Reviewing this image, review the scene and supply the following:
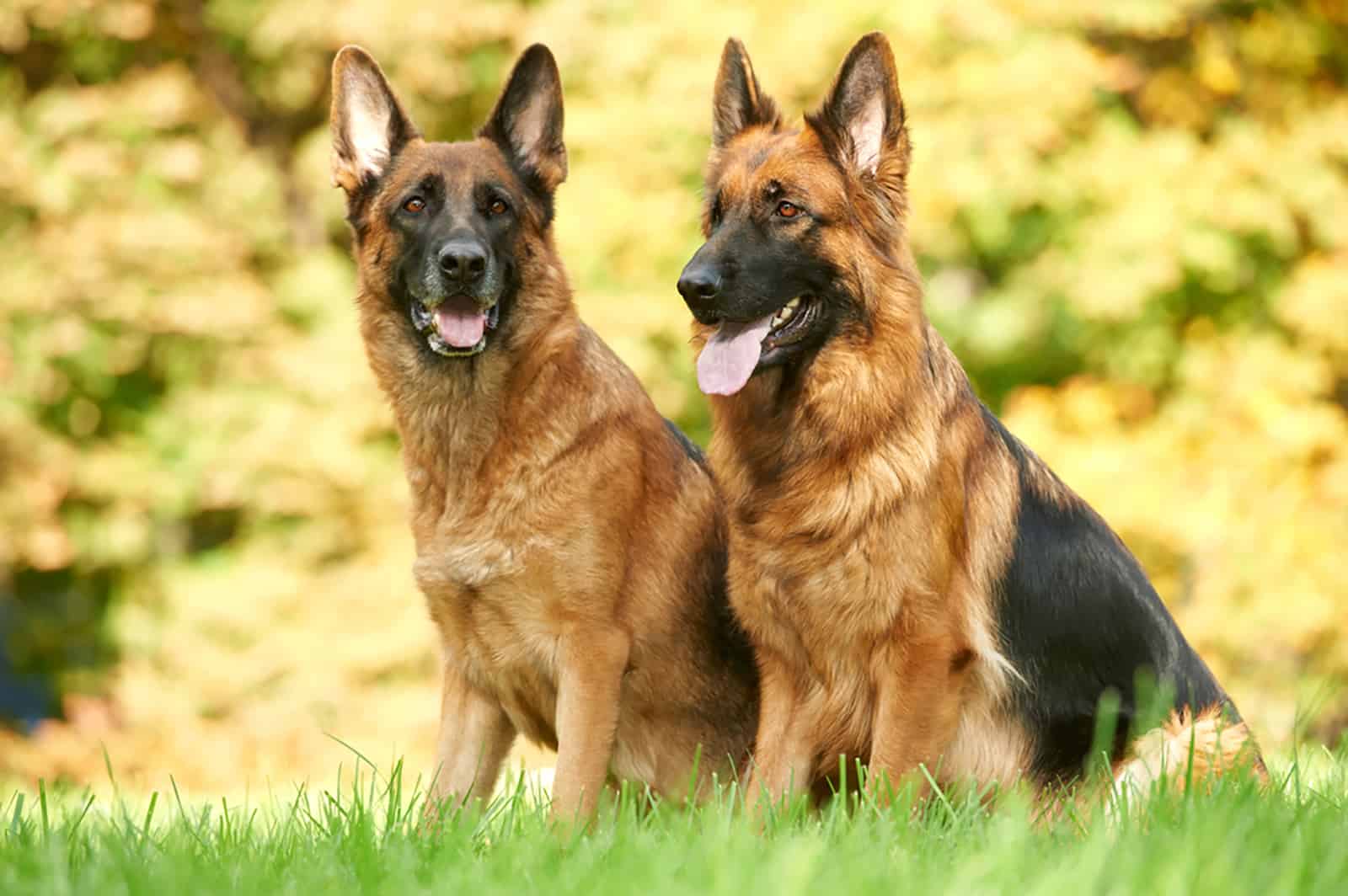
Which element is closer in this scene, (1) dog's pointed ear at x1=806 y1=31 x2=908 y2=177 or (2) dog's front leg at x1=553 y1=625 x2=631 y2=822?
(1) dog's pointed ear at x1=806 y1=31 x2=908 y2=177

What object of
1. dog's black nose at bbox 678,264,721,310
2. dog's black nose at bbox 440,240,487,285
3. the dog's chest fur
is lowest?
the dog's chest fur

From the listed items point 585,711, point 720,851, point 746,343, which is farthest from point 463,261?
point 720,851

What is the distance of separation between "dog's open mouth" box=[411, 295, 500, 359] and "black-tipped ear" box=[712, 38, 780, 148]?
882 millimetres

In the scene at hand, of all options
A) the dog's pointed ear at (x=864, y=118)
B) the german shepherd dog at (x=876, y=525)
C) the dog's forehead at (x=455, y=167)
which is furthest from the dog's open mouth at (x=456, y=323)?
the dog's pointed ear at (x=864, y=118)

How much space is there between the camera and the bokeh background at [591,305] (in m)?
10.7

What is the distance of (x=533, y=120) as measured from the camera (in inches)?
194

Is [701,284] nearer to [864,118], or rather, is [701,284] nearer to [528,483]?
[864,118]

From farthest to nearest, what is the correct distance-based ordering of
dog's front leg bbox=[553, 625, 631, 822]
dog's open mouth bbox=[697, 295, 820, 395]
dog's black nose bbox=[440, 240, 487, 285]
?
dog's black nose bbox=[440, 240, 487, 285] < dog's front leg bbox=[553, 625, 631, 822] < dog's open mouth bbox=[697, 295, 820, 395]

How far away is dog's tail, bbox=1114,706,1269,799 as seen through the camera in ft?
12.7

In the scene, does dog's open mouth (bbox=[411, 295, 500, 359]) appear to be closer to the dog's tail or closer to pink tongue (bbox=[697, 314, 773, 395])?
pink tongue (bbox=[697, 314, 773, 395])

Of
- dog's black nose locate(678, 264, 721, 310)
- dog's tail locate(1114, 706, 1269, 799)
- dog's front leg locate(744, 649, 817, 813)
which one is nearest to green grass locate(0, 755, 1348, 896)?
dog's tail locate(1114, 706, 1269, 799)

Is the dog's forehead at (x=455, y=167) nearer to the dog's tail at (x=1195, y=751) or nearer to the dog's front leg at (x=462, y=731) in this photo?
the dog's front leg at (x=462, y=731)

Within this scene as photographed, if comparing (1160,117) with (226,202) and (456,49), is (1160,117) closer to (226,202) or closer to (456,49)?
(456,49)

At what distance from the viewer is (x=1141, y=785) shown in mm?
3926
